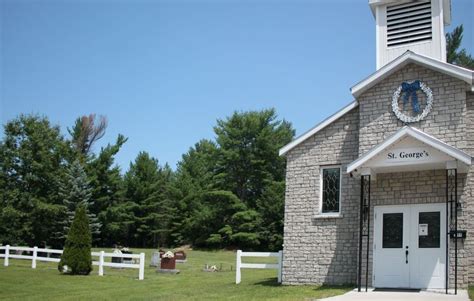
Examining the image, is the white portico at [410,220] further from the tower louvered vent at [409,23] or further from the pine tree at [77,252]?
the pine tree at [77,252]

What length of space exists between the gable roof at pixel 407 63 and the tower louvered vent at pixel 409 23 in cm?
198

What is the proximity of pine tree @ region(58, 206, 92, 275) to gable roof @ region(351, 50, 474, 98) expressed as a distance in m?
12.6

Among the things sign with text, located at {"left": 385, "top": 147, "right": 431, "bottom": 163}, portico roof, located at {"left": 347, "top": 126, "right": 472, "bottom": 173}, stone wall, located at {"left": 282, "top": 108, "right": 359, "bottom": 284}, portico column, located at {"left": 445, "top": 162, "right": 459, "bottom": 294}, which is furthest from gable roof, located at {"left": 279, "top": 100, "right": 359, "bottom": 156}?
portico column, located at {"left": 445, "top": 162, "right": 459, "bottom": 294}

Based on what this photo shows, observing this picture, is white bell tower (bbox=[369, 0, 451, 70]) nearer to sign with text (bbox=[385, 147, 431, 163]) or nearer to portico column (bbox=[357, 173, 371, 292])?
sign with text (bbox=[385, 147, 431, 163])

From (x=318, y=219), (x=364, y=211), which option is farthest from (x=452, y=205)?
(x=318, y=219)

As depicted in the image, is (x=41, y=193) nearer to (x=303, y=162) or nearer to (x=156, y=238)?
(x=156, y=238)

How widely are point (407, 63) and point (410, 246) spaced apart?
5424 millimetres

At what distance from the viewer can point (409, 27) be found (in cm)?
1827

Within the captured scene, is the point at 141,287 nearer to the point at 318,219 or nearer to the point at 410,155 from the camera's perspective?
the point at 318,219

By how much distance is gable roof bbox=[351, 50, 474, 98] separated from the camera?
15508 millimetres

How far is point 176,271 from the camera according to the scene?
24.4 meters

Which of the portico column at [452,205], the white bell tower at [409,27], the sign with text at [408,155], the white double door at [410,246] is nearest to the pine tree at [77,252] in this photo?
the white double door at [410,246]

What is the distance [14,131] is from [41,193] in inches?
212

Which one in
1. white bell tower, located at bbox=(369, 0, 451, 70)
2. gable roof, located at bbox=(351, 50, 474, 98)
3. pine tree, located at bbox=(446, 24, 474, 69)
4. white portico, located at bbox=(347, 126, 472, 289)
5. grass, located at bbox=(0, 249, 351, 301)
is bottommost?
grass, located at bbox=(0, 249, 351, 301)
